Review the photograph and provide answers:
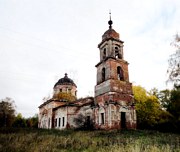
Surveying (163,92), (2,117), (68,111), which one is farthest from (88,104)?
(2,117)

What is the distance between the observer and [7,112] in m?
49.6

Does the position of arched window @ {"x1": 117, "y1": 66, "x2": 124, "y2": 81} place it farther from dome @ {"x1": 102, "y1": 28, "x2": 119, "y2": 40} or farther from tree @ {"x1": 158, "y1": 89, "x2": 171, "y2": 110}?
tree @ {"x1": 158, "y1": 89, "x2": 171, "y2": 110}

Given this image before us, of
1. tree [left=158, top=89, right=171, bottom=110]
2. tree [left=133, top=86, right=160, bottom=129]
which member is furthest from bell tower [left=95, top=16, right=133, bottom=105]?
tree [left=158, top=89, right=171, bottom=110]

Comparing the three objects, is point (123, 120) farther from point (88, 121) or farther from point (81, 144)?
point (81, 144)

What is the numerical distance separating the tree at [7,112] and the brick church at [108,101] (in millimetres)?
25957

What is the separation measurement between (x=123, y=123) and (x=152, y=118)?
30.6ft

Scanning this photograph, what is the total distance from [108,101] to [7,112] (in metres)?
37.5

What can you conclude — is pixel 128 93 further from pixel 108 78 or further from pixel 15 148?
pixel 15 148

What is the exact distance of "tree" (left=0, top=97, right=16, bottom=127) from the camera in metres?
49.1

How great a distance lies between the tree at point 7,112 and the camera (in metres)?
49.1

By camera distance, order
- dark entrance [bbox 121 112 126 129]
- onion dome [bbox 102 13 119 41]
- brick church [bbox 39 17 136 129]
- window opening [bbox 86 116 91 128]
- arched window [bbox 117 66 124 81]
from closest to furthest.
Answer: brick church [bbox 39 17 136 129]
dark entrance [bbox 121 112 126 129]
arched window [bbox 117 66 124 81]
onion dome [bbox 102 13 119 41]
window opening [bbox 86 116 91 128]

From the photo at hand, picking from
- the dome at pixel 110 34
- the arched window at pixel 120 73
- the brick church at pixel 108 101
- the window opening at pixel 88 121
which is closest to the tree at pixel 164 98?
the brick church at pixel 108 101

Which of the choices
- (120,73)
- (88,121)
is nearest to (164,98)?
(120,73)

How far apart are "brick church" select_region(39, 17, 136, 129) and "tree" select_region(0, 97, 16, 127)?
1022 inches
